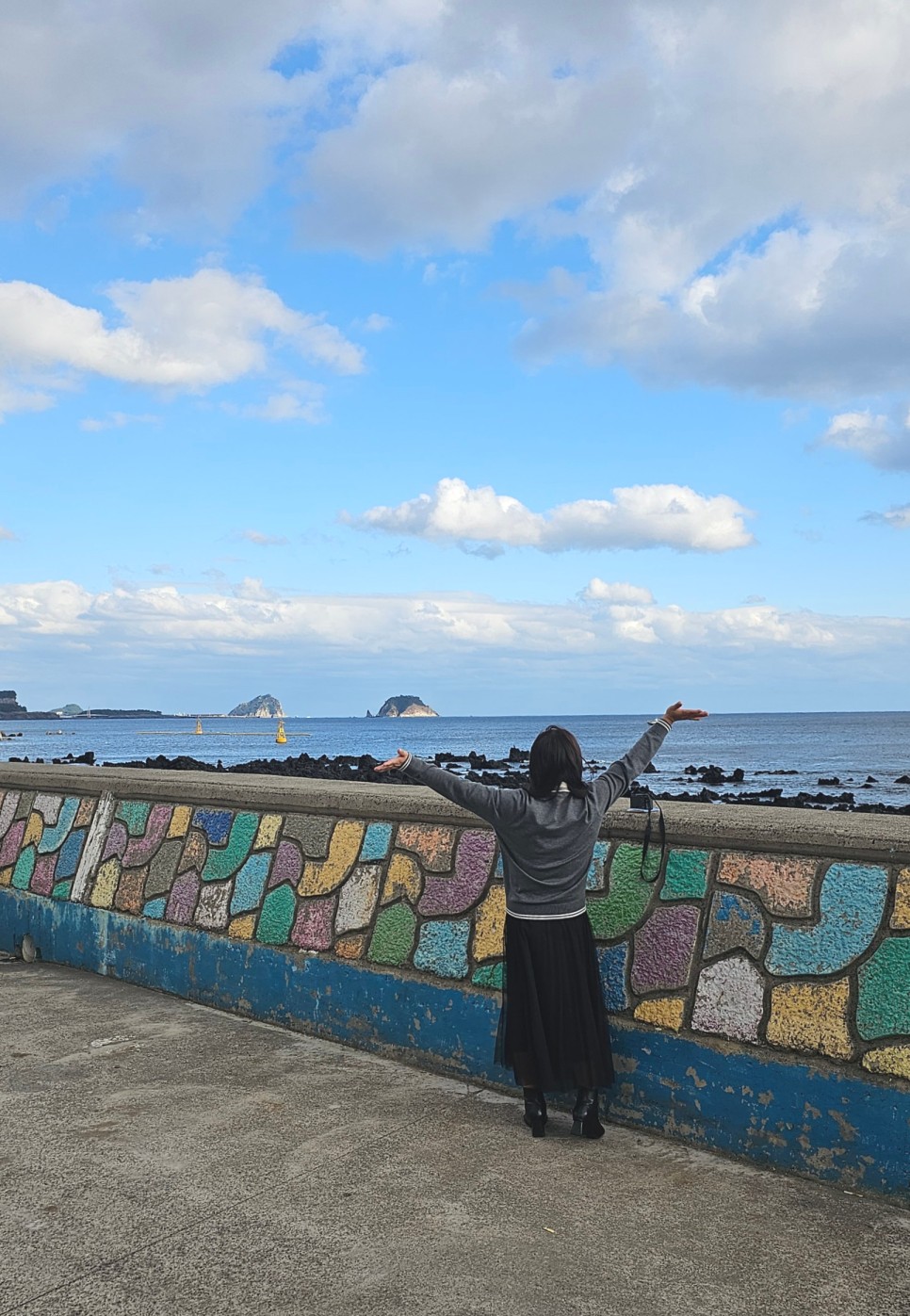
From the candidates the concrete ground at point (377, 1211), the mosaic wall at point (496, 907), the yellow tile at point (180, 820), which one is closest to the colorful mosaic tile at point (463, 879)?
the mosaic wall at point (496, 907)

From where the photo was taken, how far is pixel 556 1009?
163 inches

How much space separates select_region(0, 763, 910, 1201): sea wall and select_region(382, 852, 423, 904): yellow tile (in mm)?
10

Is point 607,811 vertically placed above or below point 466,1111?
above

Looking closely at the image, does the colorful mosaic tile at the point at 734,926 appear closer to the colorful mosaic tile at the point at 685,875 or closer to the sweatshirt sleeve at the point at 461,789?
the colorful mosaic tile at the point at 685,875

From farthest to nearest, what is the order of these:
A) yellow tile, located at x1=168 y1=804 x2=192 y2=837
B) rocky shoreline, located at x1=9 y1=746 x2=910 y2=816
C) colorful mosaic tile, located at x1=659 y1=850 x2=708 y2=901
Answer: rocky shoreline, located at x1=9 y1=746 x2=910 y2=816
yellow tile, located at x1=168 y1=804 x2=192 y2=837
colorful mosaic tile, located at x1=659 y1=850 x2=708 y2=901

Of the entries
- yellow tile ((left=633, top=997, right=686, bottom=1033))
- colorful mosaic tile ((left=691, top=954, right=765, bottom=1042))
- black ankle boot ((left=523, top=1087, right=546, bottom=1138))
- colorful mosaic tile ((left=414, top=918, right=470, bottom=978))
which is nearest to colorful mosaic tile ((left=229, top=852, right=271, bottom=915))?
colorful mosaic tile ((left=414, top=918, right=470, bottom=978))

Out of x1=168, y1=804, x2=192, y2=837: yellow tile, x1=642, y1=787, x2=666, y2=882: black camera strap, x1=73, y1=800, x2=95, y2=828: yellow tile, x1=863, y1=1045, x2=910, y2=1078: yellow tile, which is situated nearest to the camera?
x1=863, y1=1045, x2=910, y2=1078: yellow tile

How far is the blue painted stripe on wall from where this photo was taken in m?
3.62

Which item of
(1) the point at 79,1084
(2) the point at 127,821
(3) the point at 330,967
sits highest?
(2) the point at 127,821

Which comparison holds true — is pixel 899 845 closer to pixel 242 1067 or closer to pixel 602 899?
pixel 602 899

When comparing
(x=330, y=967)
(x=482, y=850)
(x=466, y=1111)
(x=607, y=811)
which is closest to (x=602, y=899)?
(x=607, y=811)

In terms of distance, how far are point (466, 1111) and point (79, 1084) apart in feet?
5.56

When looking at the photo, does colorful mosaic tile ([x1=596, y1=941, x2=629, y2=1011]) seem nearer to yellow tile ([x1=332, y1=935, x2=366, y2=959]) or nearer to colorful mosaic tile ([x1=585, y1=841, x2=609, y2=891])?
colorful mosaic tile ([x1=585, y1=841, x2=609, y2=891])

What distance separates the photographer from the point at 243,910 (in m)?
5.89
